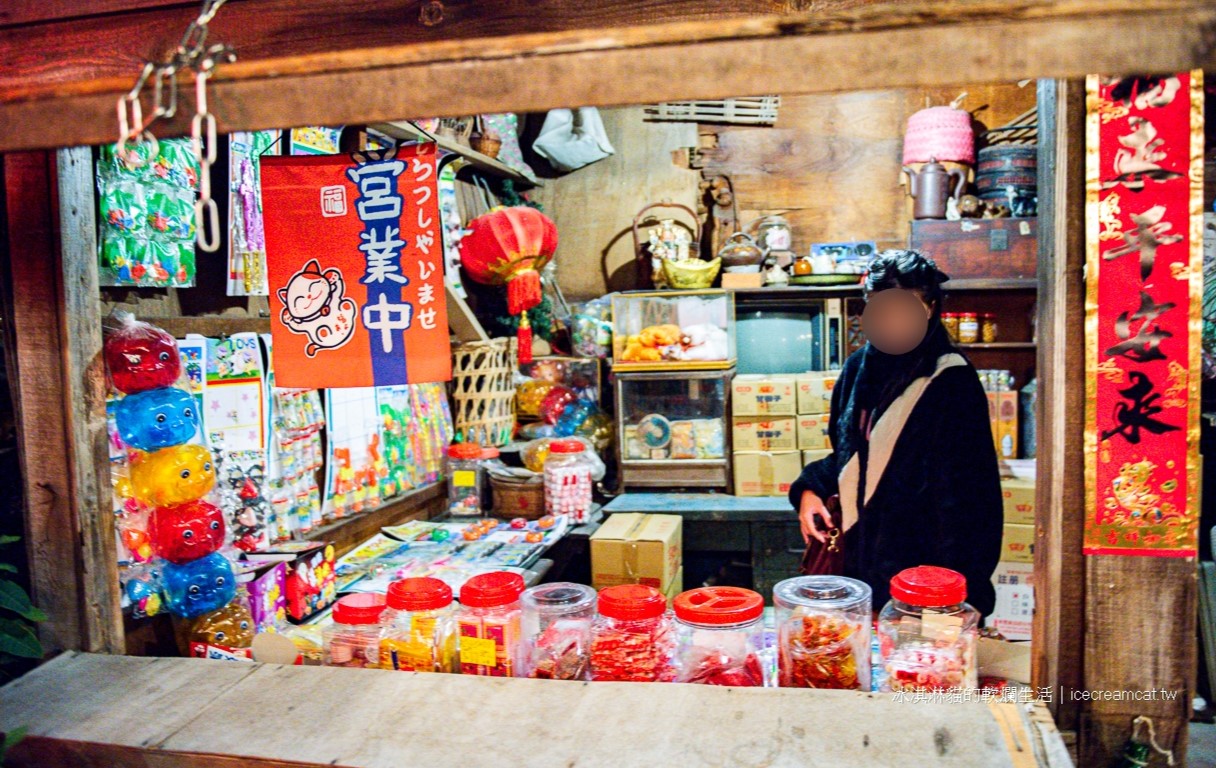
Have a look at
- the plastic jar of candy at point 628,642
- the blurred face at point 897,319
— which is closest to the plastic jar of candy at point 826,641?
the plastic jar of candy at point 628,642

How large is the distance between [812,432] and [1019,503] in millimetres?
1324

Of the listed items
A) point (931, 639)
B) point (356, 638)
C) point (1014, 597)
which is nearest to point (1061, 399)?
point (931, 639)

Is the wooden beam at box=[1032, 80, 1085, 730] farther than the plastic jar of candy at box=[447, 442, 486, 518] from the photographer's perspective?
No

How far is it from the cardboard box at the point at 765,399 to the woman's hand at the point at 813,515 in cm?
224

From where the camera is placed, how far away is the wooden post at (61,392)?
2.16m

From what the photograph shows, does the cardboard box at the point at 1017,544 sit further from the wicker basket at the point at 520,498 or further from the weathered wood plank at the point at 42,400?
the weathered wood plank at the point at 42,400

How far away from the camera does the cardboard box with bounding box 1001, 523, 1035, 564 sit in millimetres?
4688

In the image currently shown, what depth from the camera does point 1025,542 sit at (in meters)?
4.68

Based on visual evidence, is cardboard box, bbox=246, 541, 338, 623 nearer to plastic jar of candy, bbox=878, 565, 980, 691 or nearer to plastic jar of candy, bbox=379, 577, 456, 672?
plastic jar of candy, bbox=379, 577, 456, 672

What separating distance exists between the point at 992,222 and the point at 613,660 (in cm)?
481

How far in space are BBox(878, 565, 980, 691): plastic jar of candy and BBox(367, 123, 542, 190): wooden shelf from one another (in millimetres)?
2352

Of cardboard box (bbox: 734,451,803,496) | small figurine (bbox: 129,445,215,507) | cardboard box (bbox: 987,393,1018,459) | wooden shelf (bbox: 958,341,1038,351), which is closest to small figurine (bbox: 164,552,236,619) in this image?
small figurine (bbox: 129,445,215,507)

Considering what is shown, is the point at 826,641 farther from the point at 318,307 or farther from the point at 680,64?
the point at 318,307

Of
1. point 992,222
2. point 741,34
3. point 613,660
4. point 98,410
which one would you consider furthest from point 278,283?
point 992,222
